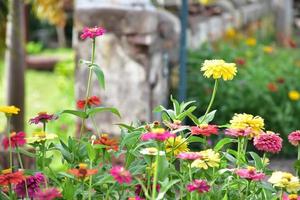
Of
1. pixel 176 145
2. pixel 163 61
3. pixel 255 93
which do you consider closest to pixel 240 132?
pixel 176 145

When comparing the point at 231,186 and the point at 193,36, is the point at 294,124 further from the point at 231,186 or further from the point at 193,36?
the point at 231,186

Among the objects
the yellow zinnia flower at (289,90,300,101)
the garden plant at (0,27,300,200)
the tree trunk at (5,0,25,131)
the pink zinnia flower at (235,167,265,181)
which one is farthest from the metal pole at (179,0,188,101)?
the pink zinnia flower at (235,167,265,181)

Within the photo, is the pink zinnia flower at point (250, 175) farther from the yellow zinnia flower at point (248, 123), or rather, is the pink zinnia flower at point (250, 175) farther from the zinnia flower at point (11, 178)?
the zinnia flower at point (11, 178)

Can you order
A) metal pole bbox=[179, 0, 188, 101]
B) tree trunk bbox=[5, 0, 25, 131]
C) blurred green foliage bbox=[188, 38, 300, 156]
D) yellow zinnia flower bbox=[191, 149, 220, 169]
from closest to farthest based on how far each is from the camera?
yellow zinnia flower bbox=[191, 149, 220, 169] < metal pole bbox=[179, 0, 188, 101] < blurred green foliage bbox=[188, 38, 300, 156] < tree trunk bbox=[5, 0, 25, 131]

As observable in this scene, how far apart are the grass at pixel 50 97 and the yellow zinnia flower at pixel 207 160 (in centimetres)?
439

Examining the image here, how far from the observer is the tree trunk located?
5.85m

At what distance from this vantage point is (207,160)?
1668mm

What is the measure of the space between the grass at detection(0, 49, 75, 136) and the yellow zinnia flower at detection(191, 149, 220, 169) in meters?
4.39

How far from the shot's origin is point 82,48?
15.5 feet

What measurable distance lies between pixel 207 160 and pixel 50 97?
24.2 ft

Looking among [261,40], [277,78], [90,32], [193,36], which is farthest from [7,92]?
[90,32]

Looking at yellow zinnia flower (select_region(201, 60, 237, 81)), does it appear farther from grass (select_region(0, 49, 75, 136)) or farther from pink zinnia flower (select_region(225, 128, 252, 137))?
grass (select_region(0, 49, 75, 136))

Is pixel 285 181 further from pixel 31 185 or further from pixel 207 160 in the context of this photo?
pixel 31 185

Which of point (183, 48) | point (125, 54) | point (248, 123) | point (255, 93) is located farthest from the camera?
point (255, 93)
